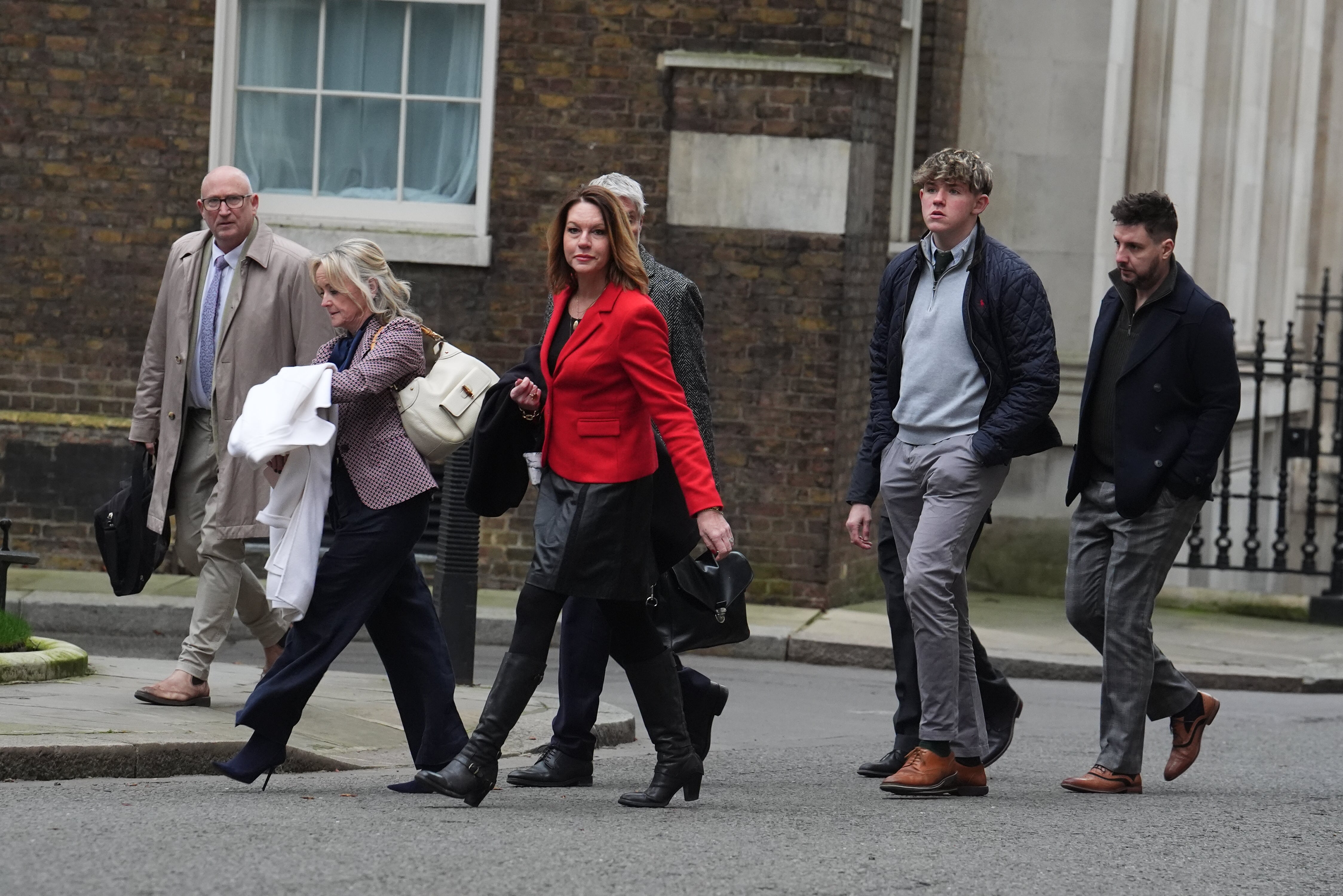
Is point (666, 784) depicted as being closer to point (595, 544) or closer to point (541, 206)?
point (595, 544)

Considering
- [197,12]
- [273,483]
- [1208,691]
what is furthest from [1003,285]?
[197,12]

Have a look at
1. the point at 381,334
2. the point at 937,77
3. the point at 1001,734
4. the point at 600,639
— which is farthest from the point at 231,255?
the point at 937,77

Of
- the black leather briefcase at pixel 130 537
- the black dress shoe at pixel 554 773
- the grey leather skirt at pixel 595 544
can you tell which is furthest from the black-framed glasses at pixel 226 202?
the black dress shoe at pixel 554 773

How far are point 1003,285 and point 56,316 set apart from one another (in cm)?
702

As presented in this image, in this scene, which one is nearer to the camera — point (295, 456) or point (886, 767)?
point (295, 456)

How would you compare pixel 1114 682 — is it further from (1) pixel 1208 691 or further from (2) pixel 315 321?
(1) pixel 1208 691

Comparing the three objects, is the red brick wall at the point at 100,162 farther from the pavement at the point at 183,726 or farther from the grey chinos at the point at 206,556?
the grey chinos at the point at 206,556

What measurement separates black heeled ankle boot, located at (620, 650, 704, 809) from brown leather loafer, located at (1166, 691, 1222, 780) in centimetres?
180

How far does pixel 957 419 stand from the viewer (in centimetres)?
645

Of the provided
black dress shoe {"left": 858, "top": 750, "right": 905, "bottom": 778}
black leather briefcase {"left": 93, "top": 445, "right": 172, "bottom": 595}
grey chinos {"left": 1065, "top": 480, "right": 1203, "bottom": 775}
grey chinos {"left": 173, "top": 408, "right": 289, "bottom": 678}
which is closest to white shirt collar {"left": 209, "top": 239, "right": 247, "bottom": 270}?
grey chinos {"left": 173, "top": 408, "right": 289, "bottom": 678}

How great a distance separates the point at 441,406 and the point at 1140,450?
2.28 m

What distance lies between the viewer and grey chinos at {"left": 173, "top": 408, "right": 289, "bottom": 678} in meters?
7.44

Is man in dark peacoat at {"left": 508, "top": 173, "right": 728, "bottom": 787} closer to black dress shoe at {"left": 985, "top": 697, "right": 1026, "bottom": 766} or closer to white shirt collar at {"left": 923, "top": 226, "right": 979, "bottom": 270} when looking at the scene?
white shirt collar at {"left": 923, "top": 226, "right": 979, "bottom": 270}

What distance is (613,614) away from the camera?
5.89 metres
